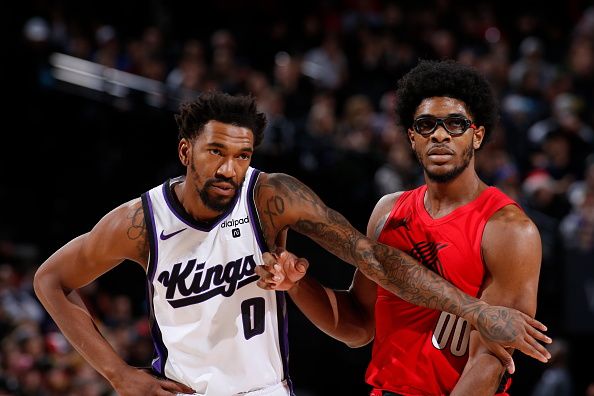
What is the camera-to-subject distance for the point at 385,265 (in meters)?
4.73

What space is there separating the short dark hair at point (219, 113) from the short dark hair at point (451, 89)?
795 millimetres

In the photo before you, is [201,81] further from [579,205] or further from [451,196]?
[451,196]

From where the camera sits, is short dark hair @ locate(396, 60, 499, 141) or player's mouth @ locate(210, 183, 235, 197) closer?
player's mouth @ locate(210, 183, 235, 197)

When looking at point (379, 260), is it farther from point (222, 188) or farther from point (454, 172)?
point (222, 188)

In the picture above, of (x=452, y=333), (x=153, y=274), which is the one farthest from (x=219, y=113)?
(x=452, y=333)

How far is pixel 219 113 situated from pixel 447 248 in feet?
4.21

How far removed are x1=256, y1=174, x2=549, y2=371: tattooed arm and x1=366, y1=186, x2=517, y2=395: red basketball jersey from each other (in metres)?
0.15

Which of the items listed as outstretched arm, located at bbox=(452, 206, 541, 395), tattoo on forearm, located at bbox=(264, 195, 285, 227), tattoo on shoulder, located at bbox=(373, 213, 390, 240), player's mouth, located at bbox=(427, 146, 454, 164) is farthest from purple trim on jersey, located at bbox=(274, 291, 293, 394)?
player's mouth, located at bbox=(427, 146, 454, 164)

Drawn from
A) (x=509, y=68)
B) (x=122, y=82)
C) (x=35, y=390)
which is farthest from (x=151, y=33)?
(x=35, y=390)

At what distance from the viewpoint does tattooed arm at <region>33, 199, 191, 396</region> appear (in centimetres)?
487

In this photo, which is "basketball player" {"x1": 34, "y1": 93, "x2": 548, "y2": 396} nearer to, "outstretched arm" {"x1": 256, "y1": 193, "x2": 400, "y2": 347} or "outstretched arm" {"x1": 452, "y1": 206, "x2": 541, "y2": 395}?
"outstretched arm" {"x1": 256, "y1": 193, "x2": 400, "y2": 347}

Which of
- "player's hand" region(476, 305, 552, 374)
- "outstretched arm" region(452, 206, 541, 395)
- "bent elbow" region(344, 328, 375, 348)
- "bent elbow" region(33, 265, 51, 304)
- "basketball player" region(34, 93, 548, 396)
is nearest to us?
"player's hand" region(476, 305, 552, 374)

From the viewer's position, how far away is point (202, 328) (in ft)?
15.7

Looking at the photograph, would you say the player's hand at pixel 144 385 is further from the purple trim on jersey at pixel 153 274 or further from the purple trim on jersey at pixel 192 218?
the purple trim on jersey at pixel 192 218
